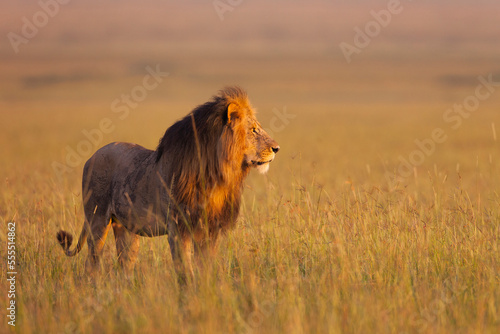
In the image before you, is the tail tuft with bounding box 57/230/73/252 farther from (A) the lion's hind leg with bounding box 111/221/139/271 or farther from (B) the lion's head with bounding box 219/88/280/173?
(B) the lion's head with bounding box 219/88/280/173

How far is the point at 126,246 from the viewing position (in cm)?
579

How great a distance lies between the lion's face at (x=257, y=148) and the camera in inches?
198

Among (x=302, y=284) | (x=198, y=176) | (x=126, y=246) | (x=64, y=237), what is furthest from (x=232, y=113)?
(x=64, y=237)

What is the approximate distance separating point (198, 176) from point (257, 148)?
21.7 inches

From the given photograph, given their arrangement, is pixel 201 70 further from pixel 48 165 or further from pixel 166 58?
pixel 48 165

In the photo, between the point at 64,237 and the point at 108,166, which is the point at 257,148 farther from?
the point at 64,237

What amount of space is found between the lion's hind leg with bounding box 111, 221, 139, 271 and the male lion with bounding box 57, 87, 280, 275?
33 centimetres

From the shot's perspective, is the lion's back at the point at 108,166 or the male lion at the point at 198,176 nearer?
the male lion at the point at 198,176

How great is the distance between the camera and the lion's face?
5023 millimetres

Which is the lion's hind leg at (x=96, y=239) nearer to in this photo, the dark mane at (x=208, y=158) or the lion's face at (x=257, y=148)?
the dark mane at (x=208, y=158)

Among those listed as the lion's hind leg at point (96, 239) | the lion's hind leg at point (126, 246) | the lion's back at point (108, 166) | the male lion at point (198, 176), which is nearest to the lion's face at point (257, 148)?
the male lion at point (198, 176)

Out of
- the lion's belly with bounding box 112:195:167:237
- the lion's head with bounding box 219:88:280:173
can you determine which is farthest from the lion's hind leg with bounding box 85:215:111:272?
the lion's head with bounding box 219:88:280:173

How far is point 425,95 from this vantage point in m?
70.9

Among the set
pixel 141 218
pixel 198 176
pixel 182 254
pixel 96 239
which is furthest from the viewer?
A: pixel 96 239
